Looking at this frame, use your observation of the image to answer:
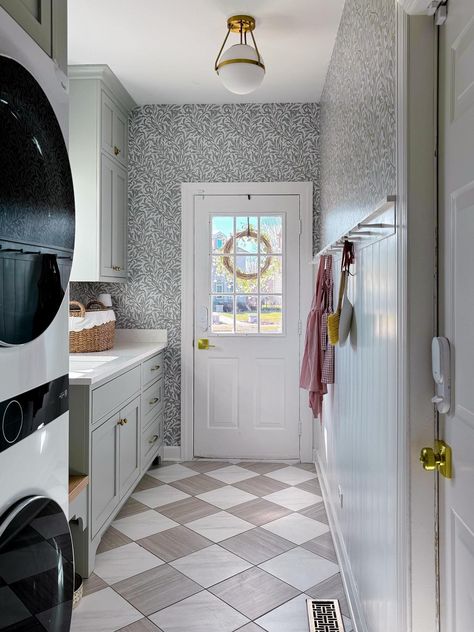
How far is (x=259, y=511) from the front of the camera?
9.90ft

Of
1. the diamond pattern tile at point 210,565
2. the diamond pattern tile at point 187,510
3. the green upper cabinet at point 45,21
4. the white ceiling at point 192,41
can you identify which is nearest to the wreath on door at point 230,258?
the white ceiling at point 192,41

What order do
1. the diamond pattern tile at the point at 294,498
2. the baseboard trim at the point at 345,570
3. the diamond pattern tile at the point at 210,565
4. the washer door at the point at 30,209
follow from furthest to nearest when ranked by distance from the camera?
the diamond pattern tile at the point at 294,498, the diamond pattern tile at the point at 210,565, the baseboard trim at the point at 345,570, the washer door at the point at 30,209

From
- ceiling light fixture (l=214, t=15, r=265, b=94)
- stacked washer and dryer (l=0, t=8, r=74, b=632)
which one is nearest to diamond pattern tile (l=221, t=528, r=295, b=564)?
stacked washer and dryer (l=0, t=8, r=74, b=632)

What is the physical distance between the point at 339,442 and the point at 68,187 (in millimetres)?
1769

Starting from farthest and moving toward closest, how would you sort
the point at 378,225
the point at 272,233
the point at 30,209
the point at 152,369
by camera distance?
the point at 272,233, the point at 152,369, the point at 378,225, the point at 30,209

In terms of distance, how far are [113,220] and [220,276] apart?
87cm

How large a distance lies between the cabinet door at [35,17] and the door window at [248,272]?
104 inches

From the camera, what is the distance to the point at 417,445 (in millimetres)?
1248

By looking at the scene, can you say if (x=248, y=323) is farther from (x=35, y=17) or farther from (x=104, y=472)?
(x=35, y=17)

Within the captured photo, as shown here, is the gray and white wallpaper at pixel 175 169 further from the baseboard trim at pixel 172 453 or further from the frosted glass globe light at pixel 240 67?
the frosted glass globe light at pixel 240 67

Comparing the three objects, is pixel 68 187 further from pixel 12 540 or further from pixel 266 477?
pixel 266 477

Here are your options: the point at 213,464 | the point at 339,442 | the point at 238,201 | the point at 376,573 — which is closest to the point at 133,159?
the point at 238,201

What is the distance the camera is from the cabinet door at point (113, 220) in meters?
3.37

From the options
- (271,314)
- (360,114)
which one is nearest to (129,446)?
(271,314)
